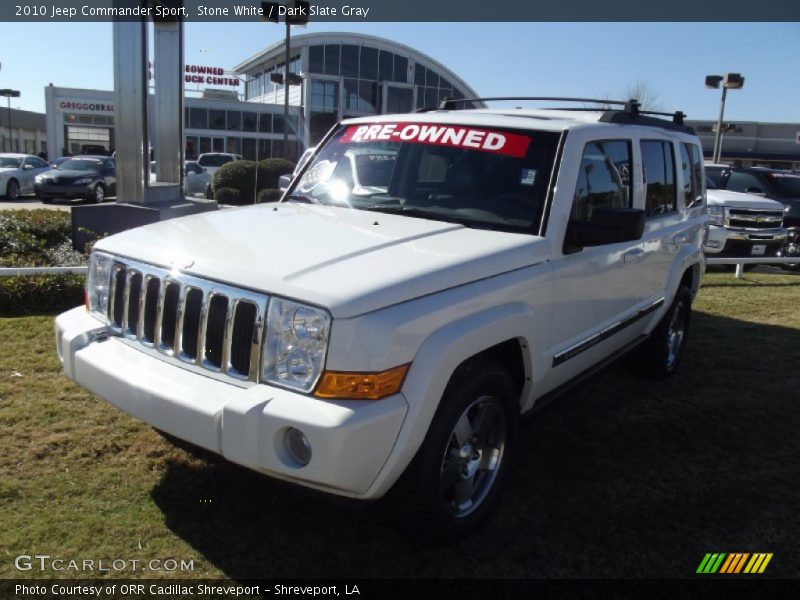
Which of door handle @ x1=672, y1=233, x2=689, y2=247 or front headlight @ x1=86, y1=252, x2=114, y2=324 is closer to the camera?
front headlight @ x1=86, y1=252, x2=114, y2=324

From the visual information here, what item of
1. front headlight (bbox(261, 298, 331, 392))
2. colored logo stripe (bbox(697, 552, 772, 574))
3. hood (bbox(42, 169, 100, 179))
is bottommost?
colored logo stripe (bbox(697, 552, 772, 574))

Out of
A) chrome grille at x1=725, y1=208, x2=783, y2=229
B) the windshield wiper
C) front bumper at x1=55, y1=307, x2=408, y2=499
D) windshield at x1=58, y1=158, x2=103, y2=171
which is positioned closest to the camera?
front bumper at x1=55, y1=307, x2=408, y2=499

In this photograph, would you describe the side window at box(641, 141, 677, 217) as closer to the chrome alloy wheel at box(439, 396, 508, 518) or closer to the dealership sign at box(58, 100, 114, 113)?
the chrome alloy wheel at box(439, 396, 508, 518)

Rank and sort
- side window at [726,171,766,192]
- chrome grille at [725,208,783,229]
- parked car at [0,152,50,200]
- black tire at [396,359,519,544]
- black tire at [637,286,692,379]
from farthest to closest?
parked car at [0,152,50,200]
side window at [726,171,766,192]
chrome grille at [725,208,783,229]
black tire at [637,286,692,379]
black tire at [396,359,519,544]

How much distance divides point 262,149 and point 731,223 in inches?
1357

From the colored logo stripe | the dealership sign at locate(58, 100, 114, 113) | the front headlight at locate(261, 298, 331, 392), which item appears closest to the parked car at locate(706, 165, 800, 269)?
the colored logo stripe

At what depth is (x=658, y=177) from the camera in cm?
503

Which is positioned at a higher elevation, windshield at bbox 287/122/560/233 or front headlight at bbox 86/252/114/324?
windshield at bbox 287/122/560/233

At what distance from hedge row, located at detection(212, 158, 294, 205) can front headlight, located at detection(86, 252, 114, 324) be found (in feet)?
60.1

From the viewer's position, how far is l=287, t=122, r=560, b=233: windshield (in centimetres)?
380

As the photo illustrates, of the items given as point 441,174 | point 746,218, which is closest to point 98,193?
point 746,218

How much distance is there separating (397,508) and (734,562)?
5.37 feet

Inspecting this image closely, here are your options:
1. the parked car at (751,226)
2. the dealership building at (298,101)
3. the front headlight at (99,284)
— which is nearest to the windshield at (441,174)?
the front headlight at (99,284)

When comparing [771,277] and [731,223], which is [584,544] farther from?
[731,223]
